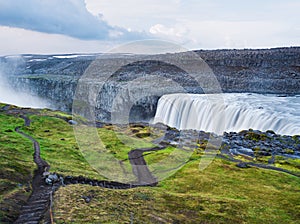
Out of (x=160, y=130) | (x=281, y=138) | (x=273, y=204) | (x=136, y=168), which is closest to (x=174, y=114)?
(x=160, y=130)

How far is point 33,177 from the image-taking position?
30.8m

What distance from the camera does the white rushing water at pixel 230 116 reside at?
183ft

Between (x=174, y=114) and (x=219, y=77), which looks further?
(x=219, y=77)

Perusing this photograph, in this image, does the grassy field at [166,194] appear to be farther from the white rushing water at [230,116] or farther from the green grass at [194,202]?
the white rushing water at [230,116]

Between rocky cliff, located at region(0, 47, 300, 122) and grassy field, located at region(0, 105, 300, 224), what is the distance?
59.6m

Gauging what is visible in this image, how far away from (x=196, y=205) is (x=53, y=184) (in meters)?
13.3

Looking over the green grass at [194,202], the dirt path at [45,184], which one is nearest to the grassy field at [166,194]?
the green grass at [194,202]

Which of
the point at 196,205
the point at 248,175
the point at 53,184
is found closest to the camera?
the point at 196,205

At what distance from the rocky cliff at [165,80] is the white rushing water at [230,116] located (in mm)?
19754

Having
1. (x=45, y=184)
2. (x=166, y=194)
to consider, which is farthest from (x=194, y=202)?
(x=45, y=184)

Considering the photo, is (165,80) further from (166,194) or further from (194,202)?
(194,202)

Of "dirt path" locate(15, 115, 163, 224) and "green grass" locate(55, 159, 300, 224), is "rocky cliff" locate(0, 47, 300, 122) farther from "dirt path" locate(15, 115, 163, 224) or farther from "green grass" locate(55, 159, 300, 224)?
"green grass" locate(55, 159, 300, 224)

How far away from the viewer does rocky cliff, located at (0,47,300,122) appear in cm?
10562

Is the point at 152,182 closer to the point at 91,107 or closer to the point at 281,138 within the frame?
the point at 281,138
